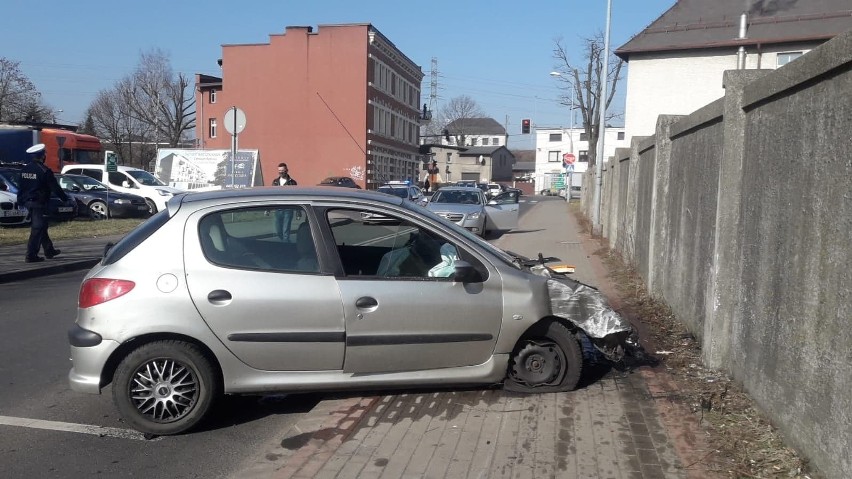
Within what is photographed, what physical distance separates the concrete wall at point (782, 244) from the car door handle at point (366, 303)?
101 inches

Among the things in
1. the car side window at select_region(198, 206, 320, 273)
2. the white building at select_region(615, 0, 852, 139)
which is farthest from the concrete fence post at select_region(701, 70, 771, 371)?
the white building at select_region(615, 0, 852, 139)

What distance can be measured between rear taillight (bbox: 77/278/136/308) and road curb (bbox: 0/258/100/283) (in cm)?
805

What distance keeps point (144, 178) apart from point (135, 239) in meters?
23.4

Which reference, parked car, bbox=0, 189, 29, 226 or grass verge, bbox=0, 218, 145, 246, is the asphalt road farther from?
parked car, bbox=0, 189, 29, 226

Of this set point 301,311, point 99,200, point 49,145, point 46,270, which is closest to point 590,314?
point 301,311

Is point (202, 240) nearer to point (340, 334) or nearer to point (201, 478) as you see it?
point (340, 334)

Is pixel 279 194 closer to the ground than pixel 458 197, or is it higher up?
higher up

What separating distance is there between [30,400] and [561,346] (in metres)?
4.13

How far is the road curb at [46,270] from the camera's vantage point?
11789 mm

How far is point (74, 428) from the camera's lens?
5.11 metres

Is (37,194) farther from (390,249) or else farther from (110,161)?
(110,161)

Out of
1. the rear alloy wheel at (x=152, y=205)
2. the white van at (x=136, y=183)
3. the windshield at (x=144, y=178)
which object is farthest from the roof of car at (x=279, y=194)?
the windshield at (x=144, y=178)

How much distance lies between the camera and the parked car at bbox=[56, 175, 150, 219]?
23281 mm

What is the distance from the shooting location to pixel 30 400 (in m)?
5.71
